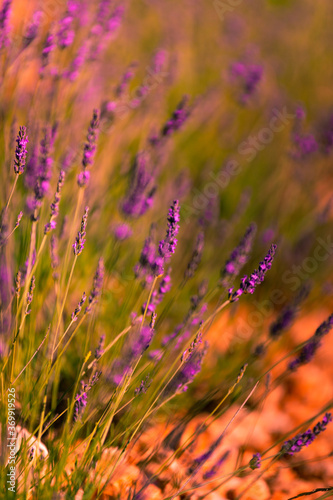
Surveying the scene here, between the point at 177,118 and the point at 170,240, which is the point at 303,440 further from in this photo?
the point at 177,118

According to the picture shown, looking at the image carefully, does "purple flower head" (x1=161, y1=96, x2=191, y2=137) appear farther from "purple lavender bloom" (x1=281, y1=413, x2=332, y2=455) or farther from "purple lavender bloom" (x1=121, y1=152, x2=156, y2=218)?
"purple lavender bloom" (x1=281, y1=413, x2=332, y2=455)

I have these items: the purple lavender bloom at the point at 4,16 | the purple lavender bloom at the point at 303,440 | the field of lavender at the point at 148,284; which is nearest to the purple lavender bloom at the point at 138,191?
the field of lavender at the point at 148,284

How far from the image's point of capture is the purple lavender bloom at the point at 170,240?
0.99 metres

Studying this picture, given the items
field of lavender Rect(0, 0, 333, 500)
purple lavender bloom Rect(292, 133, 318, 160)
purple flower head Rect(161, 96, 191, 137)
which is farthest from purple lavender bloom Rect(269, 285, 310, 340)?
purple lavender bloom Rect(292, 133, 318, 160)

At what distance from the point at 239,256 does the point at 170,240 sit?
284mm

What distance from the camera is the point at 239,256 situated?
1.20m

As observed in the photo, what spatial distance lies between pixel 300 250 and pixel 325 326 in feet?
4.46

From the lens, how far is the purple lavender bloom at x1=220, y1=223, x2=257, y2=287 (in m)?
1.18

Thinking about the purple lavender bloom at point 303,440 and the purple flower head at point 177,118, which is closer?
the purple lavender bloom at point 303,440

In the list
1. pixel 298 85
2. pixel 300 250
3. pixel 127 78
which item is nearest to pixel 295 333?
pixel 300 250

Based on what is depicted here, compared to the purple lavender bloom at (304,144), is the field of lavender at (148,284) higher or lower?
lower

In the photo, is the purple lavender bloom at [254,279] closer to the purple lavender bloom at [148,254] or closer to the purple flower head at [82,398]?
the purple lavender bloom at [148,254]

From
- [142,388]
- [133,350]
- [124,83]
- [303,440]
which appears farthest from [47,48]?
[303,440]

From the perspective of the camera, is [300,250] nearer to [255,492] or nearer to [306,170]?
[306,170]
